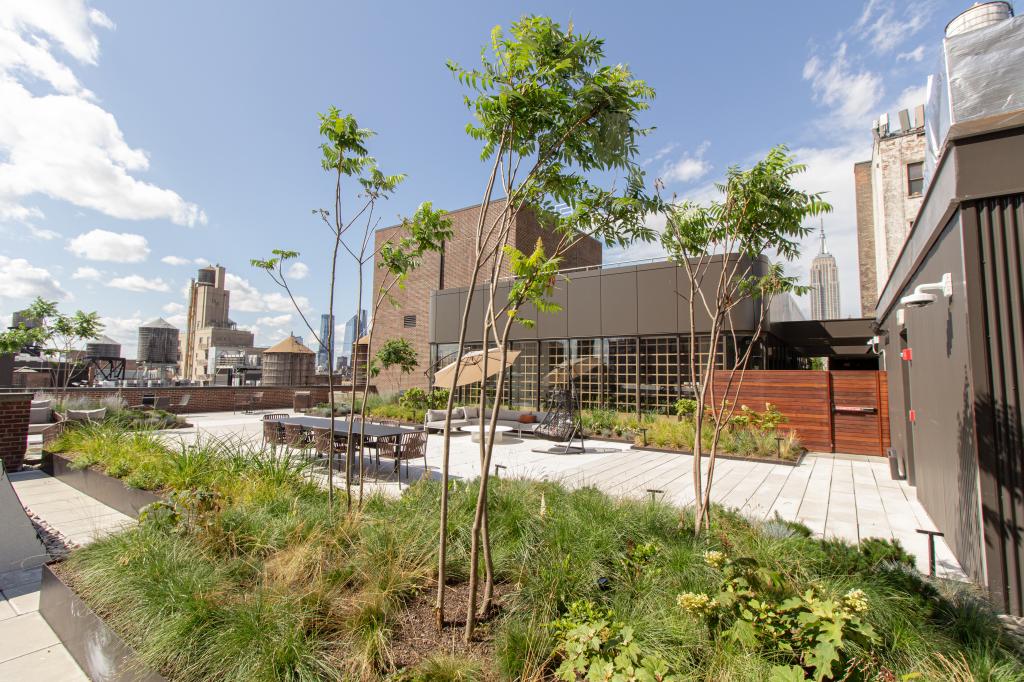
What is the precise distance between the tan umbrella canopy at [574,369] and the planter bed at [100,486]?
39.3 ft

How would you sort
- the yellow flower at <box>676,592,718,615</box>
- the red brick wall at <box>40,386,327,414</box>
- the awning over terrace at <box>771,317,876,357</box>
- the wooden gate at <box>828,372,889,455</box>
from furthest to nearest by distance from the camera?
1. the red brick wall at <box>40,386,327,414</box>
2. the awning over terrace at <box>771,317,876,357</box>
3. the wooden gate at <box>828,372,889,455</box>
4. the yellow flower at <box>676,592,718,615</box>

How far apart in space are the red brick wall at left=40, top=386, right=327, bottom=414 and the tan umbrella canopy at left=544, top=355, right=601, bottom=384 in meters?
12.7

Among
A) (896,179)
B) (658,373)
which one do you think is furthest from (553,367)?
(896,179)

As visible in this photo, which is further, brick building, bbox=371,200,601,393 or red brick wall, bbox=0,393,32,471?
brick building, bbox=371,200,601,393

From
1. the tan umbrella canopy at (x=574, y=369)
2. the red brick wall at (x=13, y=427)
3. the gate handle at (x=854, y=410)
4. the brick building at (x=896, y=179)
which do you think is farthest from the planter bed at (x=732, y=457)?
the brick building at (x=896, y=179)

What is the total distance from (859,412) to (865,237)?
944 inches

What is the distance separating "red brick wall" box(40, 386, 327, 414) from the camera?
17484mm

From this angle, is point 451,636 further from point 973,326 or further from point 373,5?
point 373,5

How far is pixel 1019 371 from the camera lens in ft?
10.8

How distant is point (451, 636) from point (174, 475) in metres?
4.32

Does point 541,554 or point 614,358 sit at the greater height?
point 614,358

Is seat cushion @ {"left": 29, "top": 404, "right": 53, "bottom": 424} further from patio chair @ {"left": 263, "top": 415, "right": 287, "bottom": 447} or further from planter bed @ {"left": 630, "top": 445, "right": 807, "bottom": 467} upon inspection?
planter bed @ {"left": 630, "top": 445, "right": 807, "bottom": 467}

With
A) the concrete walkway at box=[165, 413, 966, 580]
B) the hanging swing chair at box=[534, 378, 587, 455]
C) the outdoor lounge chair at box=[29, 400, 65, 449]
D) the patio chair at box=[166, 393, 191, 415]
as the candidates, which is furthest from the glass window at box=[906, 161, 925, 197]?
the outdoor lounge chair at box=[29, 400, 65, 449]

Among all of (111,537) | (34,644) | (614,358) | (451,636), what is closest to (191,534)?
(111,537)
